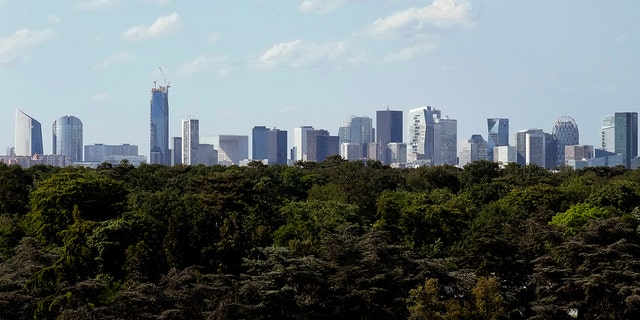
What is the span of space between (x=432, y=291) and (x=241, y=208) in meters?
8.41

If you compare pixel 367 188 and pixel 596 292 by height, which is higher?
pixel 367 188

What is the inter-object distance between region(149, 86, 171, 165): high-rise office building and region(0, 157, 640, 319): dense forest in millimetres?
150641

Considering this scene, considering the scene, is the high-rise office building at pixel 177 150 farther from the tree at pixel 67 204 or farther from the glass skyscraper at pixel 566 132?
the tree at pixel 67 204

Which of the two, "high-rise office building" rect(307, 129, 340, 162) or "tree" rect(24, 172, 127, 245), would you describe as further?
"high-rise office building" rect(307, 129, 340, 162)

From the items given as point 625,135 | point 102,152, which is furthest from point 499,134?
point 102,152

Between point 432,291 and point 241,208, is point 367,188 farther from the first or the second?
point 432,291

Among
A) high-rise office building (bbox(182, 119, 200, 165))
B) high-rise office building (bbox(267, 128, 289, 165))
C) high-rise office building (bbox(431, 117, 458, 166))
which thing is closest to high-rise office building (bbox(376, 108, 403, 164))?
high-rise office building (bbox(431, 117, 458, 166))

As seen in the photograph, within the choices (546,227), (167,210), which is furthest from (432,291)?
(167,210)

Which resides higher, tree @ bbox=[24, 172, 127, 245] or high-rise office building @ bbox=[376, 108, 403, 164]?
high-rise office building @ bbox=[376, 108, 403, 164]

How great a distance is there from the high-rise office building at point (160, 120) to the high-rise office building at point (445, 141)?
52176 millimetres

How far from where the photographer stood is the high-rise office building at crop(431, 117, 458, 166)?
181712 millimetres

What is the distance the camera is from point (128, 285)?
19703 mm

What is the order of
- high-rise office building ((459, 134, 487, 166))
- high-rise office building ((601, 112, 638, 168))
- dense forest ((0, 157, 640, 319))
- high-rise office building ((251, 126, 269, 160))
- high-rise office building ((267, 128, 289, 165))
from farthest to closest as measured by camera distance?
high-rise office building ((459, 134, 487, 166)), high-rise office building ((251, 126, 269, 160)), high-rise office building ((267, 128, 289, 165)), high-rise office building ((601, 112, 638, 168)), dense forest ((0, 157, 640, 319))

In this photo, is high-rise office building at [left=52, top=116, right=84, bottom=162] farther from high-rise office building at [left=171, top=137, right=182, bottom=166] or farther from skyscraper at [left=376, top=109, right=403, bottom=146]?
skyscraper at [left=376, top=109, right=403, bottom=146]
